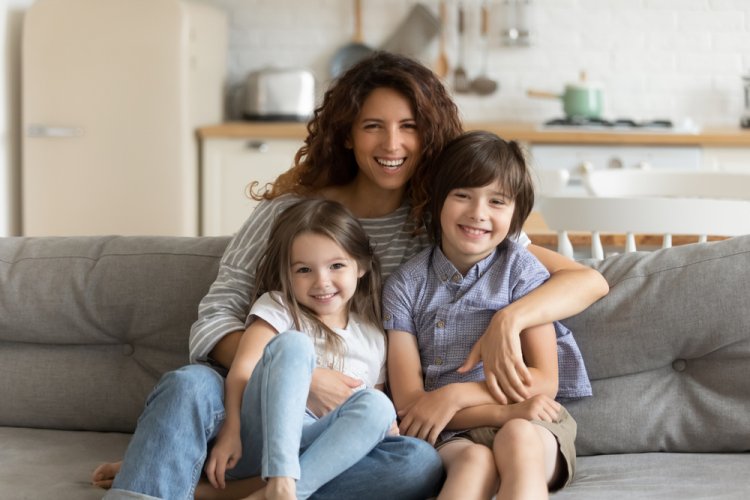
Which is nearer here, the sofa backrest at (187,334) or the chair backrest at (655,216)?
the sofa backrest at (187,334)

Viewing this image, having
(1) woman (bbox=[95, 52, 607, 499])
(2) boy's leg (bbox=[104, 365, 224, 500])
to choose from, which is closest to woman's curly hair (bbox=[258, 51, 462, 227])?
(1) woman (bbox=[95, 52, 607, 499])

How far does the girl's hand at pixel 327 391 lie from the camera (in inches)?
75.3

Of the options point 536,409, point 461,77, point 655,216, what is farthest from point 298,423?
point 461,77

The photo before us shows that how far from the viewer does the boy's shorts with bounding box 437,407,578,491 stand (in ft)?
6.18

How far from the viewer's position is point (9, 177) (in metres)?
4.59

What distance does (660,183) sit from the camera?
320 centimetres

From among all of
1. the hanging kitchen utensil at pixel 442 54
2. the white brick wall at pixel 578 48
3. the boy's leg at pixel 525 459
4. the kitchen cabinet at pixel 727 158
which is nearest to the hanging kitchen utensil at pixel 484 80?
the white brick wall at pixel 578 48

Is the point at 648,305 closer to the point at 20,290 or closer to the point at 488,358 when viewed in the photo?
the point at 488,358

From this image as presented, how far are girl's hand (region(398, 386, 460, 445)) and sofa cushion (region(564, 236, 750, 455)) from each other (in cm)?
30

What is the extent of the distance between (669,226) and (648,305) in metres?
0.40

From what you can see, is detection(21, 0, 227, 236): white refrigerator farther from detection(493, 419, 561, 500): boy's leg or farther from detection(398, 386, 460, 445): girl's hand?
detection(493, 419, 561, 500): boy's leg

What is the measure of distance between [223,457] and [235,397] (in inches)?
4.2

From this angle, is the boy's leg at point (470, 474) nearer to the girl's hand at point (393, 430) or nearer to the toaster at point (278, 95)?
the girl's hand at point (393, 430)

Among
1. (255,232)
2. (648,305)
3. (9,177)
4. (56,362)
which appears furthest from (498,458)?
(9,177)
